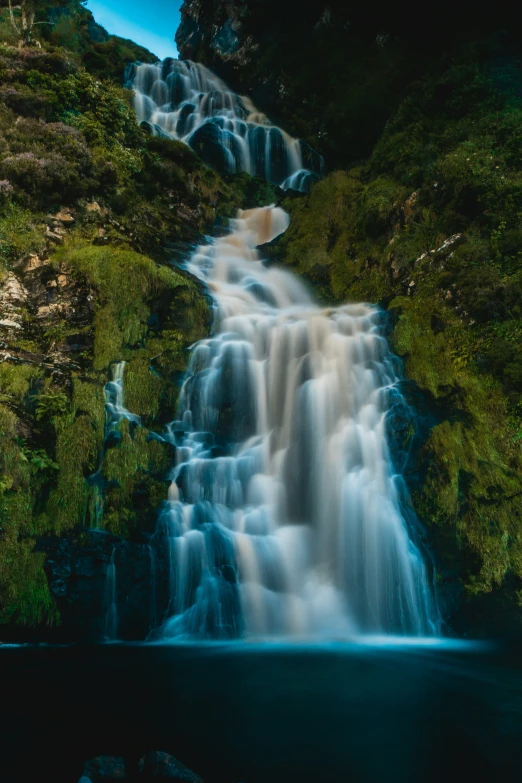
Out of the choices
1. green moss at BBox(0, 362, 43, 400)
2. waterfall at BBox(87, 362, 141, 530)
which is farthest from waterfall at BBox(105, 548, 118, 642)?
green moss at BBox(0, 362, 43, 400)

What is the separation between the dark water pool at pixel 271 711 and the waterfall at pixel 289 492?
0.75 meters

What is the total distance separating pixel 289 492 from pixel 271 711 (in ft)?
13.1

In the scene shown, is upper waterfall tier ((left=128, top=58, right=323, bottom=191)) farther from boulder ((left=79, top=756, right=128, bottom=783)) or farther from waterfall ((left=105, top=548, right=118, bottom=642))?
boulder ((left=79, top=756, right=128, bottom=783))

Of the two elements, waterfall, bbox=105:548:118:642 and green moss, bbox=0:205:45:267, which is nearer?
waterfall, bbox=105:548:118:642

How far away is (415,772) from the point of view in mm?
4336

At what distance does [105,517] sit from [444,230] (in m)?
10.2

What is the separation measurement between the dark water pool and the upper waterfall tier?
63.0 feet

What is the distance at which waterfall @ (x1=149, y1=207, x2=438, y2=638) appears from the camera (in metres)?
7.89

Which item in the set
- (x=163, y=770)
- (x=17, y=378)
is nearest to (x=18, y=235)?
(x=17, y=378)

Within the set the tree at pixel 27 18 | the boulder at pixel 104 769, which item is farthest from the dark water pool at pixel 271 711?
the tree at pixel 27 18

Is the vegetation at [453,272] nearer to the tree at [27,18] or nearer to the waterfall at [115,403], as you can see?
the waterfall at [115,403]

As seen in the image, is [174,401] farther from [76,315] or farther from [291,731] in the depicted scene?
[291,731]

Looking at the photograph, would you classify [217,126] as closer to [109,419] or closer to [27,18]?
[27,18]

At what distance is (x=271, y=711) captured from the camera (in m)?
5.38
